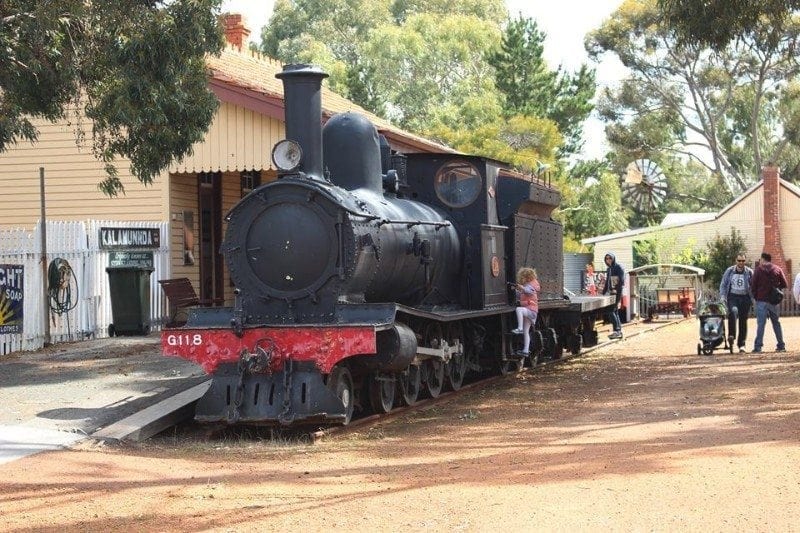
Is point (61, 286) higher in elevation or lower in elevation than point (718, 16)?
lower

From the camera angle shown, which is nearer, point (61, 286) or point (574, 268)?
point (61, 286)

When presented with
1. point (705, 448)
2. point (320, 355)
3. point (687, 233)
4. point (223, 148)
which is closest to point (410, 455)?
point (320, 355)

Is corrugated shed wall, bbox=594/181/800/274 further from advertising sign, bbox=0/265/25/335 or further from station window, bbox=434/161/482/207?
advertising sign, bbox=0/265/25/335

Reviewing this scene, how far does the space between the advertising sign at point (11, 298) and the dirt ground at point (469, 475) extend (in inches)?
288

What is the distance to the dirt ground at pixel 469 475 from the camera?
719cm

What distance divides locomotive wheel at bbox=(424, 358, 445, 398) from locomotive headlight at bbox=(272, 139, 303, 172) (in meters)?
3.17

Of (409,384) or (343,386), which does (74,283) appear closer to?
(409,384)

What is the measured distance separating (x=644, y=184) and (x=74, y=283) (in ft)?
159

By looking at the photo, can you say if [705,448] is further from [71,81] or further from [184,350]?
[71,81]

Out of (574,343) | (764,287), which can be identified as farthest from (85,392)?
(764,287)

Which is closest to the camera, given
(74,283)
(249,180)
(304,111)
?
(304,111)

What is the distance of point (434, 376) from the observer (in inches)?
546

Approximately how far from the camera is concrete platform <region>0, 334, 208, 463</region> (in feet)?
34.8

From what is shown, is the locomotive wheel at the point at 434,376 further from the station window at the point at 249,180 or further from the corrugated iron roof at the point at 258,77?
the station window at the point at 249,180
